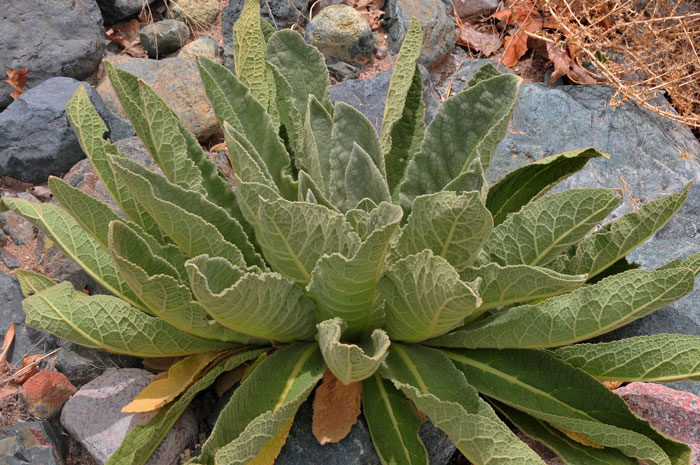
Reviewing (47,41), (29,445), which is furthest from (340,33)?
(29,445)

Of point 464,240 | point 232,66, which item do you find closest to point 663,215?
point 464,240

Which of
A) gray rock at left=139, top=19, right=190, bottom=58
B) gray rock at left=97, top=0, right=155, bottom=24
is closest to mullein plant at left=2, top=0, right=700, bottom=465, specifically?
gray rock at left=139, top=19, right=190, bottom=58

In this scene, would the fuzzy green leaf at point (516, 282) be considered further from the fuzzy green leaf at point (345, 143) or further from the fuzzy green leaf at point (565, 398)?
the fuzzy green leaf at point (345, 143)

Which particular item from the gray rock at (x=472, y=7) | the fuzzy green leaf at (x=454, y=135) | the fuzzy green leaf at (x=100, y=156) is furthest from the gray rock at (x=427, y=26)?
the fuzzy green leaf at (x=100, y=156)

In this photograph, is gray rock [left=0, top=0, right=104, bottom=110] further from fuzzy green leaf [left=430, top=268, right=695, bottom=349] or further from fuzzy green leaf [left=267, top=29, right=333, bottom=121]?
fuzzy green leaf [left=430, top=268, right=695, bottom=349]

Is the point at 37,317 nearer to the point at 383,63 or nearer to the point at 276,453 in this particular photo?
the point at 276,453

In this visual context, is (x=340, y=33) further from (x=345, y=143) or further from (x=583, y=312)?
(x=583, y=312)
